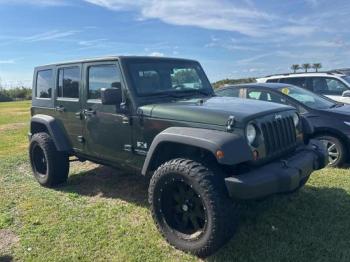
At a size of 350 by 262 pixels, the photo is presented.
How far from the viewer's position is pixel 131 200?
563 cm

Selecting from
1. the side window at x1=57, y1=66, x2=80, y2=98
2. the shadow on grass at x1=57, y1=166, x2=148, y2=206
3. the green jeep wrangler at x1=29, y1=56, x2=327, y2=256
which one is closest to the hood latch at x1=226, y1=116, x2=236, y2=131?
the green jeep wrangler at x1=29, y1=56, x2=327, y2=256

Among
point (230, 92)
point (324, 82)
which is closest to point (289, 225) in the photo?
point (230, 92)

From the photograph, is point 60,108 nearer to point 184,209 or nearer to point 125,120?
point 125,120

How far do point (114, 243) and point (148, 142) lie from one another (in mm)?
1173

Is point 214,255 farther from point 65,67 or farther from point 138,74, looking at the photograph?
point 65,67

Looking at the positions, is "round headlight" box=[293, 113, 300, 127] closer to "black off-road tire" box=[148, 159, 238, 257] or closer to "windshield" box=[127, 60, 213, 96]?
"windshield" box=[127, 60, 213, 96]

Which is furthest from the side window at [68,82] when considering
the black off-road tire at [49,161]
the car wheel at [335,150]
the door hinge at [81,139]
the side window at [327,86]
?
the side window at [327,86]

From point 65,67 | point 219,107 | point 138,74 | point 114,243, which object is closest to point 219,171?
point 219,107

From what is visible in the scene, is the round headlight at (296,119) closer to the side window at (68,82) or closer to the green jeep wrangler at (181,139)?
the green jeep wrangler at (181,139)

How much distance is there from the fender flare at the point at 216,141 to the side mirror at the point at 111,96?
0.86 meters

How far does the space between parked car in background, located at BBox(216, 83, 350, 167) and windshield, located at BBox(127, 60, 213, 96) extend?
6.57ft

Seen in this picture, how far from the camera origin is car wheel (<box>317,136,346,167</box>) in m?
6.71

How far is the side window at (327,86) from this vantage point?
9648 mm

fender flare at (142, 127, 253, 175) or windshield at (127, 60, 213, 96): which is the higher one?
windshield at (127, 60, 213, 96)
